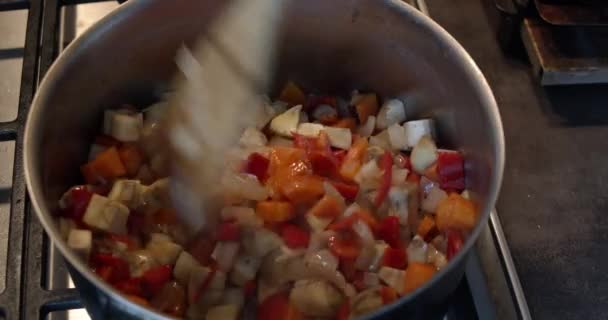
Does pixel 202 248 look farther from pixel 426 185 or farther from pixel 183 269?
pixel 426 185

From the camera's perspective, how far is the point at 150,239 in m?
0.87

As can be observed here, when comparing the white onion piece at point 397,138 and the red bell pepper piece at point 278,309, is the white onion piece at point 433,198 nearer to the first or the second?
the white onion piece at point 397,138

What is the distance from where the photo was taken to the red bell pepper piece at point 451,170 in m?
0.90

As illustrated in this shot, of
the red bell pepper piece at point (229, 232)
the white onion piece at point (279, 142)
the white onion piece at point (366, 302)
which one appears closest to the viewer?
the white onion piece at point (366, 302)

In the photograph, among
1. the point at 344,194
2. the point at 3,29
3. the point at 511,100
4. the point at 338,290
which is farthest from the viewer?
the point at 3,29

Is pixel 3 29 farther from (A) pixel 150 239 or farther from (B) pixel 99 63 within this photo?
(A) pixel 150 239

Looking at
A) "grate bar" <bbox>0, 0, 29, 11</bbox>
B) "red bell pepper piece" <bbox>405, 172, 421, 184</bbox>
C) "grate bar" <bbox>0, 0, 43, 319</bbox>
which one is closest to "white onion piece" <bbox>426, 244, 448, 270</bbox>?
"red bell pepper piece" <bbox>405, 172, 421, 184</bbox>

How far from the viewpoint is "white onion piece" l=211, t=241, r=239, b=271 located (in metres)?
0.84

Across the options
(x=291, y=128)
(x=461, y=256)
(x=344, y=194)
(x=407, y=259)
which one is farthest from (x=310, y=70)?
(x=461, y=256)

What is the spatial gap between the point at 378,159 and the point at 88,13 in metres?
0.55

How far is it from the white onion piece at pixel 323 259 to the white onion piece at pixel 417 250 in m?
0.09

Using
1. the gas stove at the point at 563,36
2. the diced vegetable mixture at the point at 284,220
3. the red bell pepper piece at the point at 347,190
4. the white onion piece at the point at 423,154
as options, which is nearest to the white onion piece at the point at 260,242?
the diced vegetable mixture at the point at 284,220

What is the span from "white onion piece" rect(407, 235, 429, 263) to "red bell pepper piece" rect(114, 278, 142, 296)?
1.03ft

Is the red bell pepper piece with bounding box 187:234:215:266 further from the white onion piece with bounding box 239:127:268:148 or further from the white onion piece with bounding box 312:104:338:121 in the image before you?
the white onion piece with bounding box 312:104:338:121
